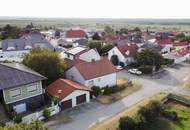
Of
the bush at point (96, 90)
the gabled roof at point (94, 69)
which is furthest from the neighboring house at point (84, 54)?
the bush at point (96, 90)

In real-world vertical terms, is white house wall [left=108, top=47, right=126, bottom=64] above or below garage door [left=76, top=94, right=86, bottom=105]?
above

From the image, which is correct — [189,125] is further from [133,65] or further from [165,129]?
[133,65]

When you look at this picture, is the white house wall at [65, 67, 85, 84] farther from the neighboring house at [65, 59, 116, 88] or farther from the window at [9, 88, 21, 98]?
the window at [9, 88, 21, 98]

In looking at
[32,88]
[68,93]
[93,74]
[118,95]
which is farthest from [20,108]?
[118,95]

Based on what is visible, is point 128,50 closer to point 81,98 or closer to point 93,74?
point 93,74

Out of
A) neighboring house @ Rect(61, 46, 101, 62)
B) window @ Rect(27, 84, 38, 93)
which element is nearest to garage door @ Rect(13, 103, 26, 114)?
window @ Rect(27, 84, 38, 93)
